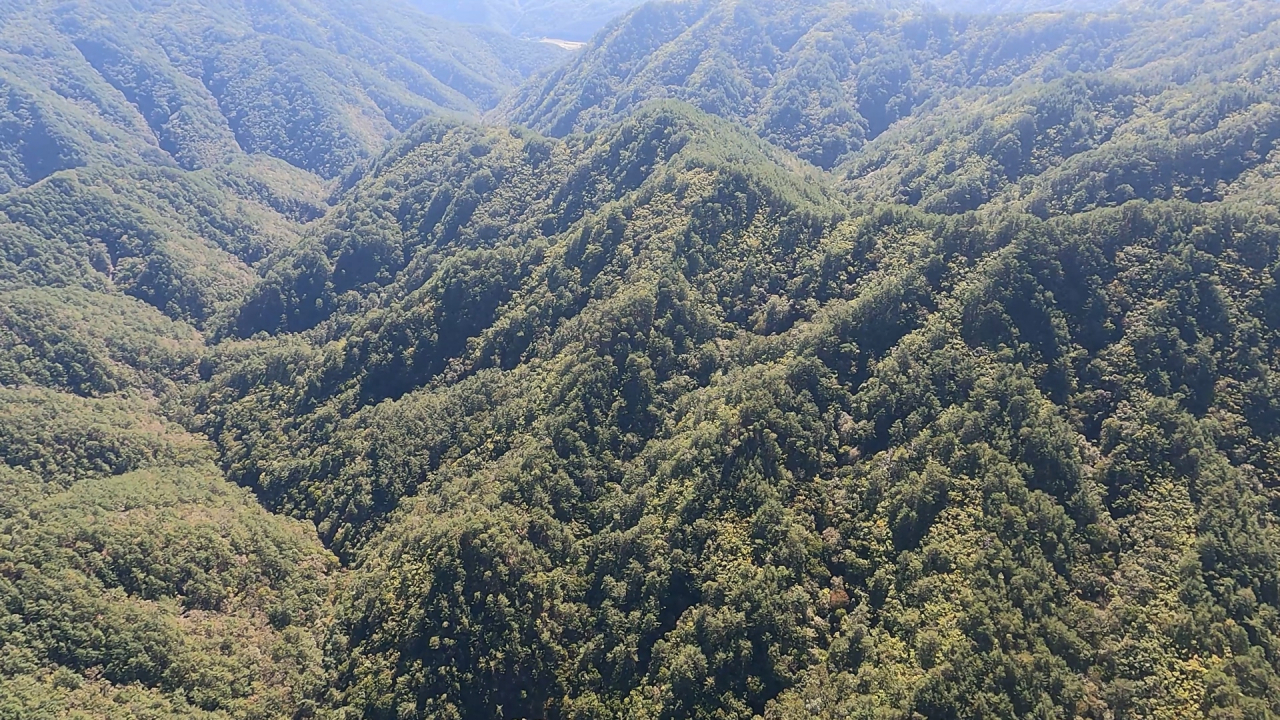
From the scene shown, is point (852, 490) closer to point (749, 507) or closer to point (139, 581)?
point (749, 507)

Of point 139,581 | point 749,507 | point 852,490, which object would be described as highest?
point 852,490

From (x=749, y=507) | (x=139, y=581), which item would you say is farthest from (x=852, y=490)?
(x=139, y=581)

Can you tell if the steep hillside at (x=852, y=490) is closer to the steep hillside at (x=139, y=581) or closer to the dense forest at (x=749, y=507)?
the dense forest at (x=749, y=507)

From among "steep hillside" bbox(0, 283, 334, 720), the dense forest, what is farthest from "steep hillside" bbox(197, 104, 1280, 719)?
"steep hillside" bbox(0, 283, 334, 720)

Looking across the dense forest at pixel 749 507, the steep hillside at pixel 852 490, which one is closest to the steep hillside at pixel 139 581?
the dense forest at pixel 749 507

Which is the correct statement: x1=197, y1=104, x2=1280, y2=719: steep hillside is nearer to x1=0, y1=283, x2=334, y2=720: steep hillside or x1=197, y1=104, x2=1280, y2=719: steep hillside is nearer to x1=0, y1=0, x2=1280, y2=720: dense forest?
x1=0, y1=0, x2=1280, y2=720: dense forest

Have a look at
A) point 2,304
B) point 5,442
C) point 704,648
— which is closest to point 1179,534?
point 704,648

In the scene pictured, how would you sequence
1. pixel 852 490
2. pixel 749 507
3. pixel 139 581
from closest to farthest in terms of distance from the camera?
pixel 749 507, pixel 852 490, pixel 139 581

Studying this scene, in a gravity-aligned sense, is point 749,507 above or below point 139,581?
above

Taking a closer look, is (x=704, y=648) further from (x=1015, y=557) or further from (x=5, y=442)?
(x=5, y=442)

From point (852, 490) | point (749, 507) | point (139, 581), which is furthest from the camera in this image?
point (139, 581)

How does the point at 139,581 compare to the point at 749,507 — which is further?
the point at 139,581
